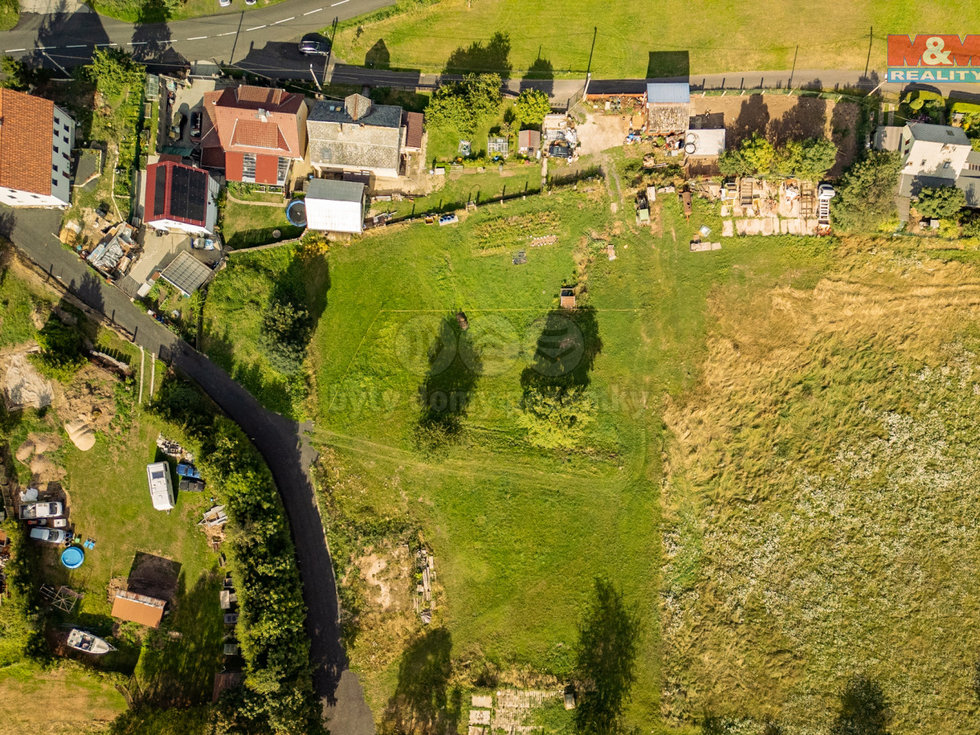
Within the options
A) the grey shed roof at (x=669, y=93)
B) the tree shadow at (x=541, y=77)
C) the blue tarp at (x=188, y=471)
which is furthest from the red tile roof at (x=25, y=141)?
the grey shed roof at (x=669, y=93)

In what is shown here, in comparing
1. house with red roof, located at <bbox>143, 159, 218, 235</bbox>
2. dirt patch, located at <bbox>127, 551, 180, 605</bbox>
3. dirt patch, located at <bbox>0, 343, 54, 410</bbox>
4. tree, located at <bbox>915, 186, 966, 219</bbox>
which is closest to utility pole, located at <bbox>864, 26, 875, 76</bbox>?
tree, located at <bbox>915, 186, 966, 219</bbox>

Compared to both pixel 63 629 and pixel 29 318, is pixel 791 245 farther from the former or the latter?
pixel 63 629

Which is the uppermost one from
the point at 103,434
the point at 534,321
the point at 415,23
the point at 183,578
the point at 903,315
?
the point at 415,23

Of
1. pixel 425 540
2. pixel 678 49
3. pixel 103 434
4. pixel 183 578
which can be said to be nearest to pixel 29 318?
pixel 103 434

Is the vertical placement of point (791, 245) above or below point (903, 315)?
above

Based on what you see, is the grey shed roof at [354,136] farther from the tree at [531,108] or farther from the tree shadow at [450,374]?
the tree shadow at [450,374]

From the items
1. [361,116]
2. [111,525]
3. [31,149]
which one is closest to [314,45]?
[361,116]
